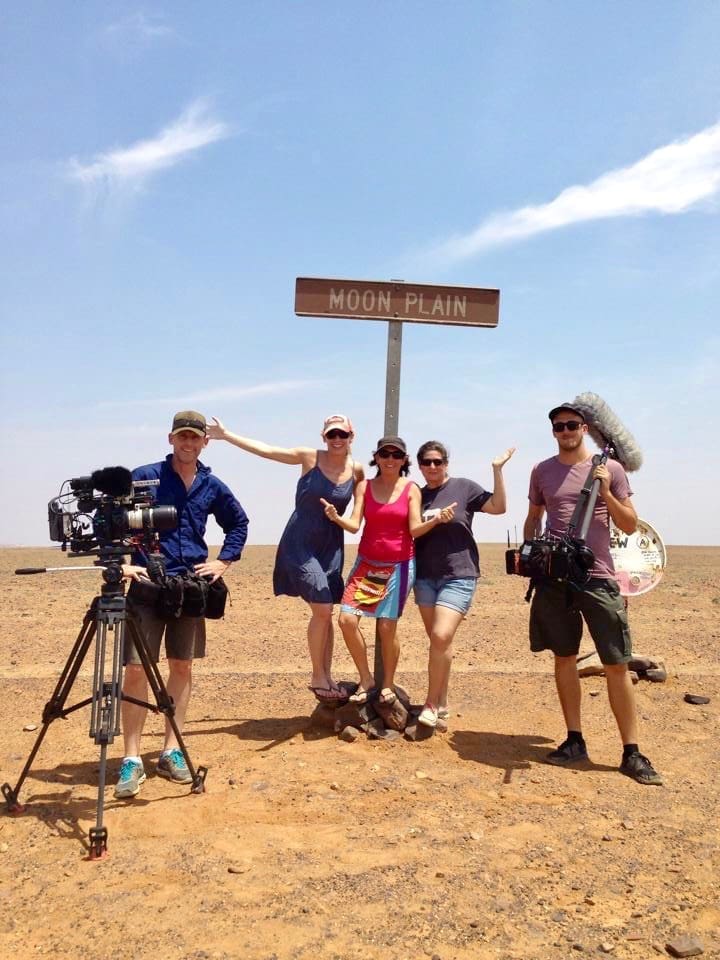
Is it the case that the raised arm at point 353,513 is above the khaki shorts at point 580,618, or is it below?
above

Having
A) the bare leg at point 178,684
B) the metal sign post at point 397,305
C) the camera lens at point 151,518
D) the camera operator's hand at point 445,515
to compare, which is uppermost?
the metal sign post at point 397,305

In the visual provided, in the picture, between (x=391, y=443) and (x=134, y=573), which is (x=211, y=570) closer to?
(x=134, y=573)

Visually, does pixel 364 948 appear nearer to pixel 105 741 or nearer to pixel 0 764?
pixel 105 741

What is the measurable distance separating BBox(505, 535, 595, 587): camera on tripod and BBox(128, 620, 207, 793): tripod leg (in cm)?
225

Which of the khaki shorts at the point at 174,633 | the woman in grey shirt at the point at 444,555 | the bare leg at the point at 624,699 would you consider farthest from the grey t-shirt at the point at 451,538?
the khaki shorts at the point at 174,633

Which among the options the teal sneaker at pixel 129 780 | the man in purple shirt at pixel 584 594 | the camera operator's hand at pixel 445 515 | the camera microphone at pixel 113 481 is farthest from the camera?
the camera operator's hand at pixel 445 515

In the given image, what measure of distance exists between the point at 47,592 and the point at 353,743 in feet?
37.3

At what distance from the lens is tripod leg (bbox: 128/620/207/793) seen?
488 cm

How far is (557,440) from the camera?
5.82 m

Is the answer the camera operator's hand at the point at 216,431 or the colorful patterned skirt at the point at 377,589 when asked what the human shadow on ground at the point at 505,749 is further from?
the camera operator's hand at the point at 216,431

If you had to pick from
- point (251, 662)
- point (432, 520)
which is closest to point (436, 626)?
point (432, 520)

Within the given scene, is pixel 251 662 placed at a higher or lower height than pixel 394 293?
lower

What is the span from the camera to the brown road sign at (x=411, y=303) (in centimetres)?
684

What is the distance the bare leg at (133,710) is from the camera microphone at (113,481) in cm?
117
